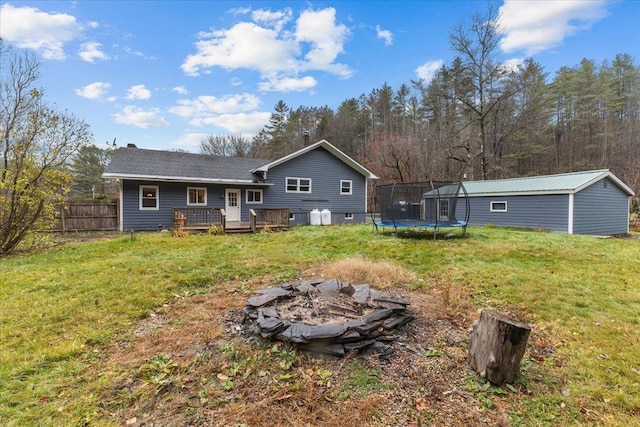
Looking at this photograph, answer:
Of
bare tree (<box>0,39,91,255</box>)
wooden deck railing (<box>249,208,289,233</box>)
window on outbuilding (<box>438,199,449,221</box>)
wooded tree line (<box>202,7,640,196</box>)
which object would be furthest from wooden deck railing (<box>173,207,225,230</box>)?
wooded tree line (<box>202,7,640,196</box>)

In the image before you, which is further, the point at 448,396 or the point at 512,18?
the point at 512,18

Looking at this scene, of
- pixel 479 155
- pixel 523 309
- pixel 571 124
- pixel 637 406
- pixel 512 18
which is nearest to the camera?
pixel 637 406

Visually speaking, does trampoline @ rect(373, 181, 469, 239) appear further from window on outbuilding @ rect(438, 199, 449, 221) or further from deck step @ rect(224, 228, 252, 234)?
deck step @ rect(224, 228, 252, 234)

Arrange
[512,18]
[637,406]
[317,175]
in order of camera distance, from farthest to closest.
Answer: [512,18], [317,175], [637,406]

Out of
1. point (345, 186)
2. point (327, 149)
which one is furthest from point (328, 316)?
point (345, 186)

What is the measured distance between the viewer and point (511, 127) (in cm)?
2306

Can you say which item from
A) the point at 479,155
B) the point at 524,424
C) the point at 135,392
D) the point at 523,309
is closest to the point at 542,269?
the point at 523,309

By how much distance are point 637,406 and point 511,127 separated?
25.7 m

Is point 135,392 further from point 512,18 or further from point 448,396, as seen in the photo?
point 512,18

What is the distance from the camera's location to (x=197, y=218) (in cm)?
1216

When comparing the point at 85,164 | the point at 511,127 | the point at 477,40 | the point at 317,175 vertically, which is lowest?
the point at 317,175

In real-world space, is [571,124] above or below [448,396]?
above

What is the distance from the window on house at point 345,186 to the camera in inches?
693

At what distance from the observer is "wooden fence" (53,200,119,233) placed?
12.4 meters
